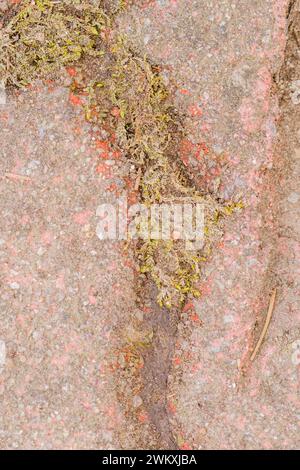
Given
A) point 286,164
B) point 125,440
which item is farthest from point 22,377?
point 286,164

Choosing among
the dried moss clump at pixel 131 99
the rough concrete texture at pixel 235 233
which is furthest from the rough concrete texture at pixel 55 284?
the rough concrete texture at pixel 235 233

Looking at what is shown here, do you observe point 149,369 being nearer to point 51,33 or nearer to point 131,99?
point 131,99

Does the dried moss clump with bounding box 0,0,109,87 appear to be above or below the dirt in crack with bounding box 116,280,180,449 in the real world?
above

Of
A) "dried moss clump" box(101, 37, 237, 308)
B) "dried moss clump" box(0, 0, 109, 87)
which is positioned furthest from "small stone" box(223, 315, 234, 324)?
"dried moss clump" box(0, 0, 109, 87)

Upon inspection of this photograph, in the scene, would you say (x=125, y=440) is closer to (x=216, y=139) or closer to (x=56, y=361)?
(x=56, y=361)

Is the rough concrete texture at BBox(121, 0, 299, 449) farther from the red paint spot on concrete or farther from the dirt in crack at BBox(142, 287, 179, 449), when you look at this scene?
the red paint spot on concrete
